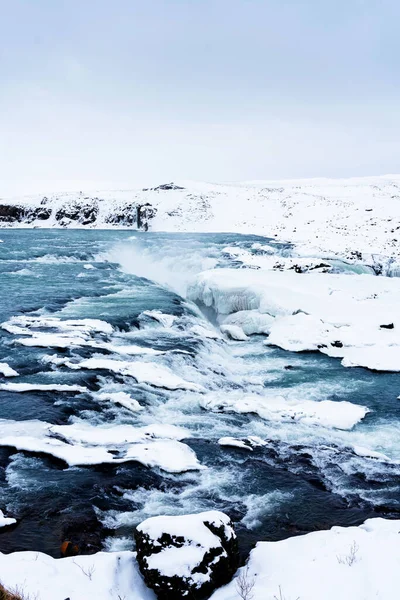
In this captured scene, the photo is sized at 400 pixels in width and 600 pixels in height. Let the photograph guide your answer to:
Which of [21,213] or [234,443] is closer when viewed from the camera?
[234,443]

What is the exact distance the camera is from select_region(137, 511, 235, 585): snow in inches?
239

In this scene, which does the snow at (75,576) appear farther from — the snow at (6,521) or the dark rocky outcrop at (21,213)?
the dark rocky outcrop at (21,213)

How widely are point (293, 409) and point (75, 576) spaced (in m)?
7.70

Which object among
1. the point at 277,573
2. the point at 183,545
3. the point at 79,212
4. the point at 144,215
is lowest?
the point at 277,573

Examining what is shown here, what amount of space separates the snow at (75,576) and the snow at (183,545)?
0.42m

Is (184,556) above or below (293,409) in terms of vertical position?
above

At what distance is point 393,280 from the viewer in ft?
91.8

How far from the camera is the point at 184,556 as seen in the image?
20.2 ft

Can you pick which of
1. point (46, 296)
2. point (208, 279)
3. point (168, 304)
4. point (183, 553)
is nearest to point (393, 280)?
point (208, 279)

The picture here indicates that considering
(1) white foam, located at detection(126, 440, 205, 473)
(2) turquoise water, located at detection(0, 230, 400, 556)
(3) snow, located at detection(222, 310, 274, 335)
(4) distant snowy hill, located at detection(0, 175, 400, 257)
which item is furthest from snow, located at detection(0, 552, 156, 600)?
(4) distant snowy hill, located at detection(0, 175, 400, 257)

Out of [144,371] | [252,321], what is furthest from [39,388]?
[252,321]

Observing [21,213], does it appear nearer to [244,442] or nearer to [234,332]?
[234,332]

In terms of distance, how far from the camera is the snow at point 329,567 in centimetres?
587

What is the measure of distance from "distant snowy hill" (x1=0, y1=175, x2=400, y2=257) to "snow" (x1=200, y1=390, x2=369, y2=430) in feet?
119
